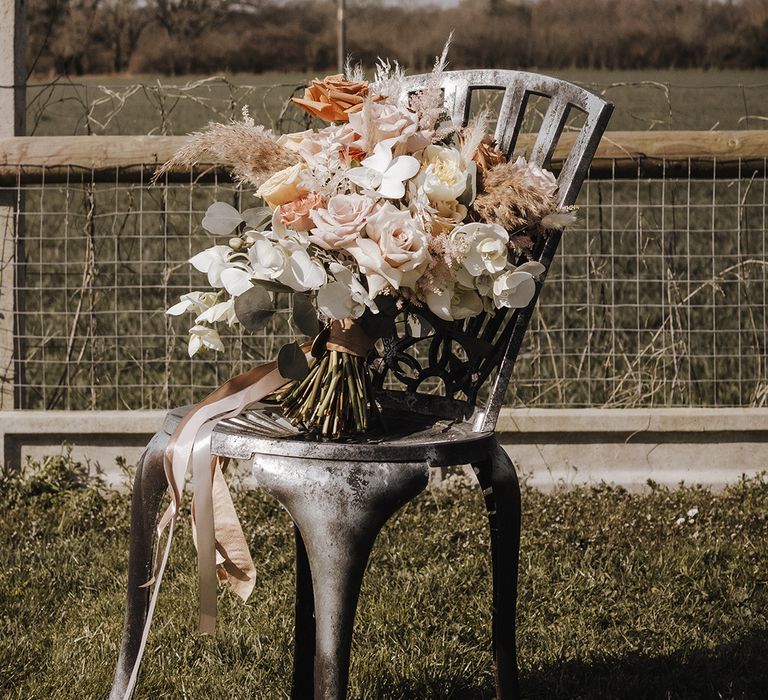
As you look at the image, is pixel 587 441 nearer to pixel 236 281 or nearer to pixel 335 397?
pixel 335 397

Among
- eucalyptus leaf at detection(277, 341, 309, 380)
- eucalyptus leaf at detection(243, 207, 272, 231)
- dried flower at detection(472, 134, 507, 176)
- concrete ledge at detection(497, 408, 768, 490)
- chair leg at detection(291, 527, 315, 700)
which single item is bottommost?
concrete ledge at detection(497, 408, 768, 490)

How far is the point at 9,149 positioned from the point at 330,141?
2441 mm

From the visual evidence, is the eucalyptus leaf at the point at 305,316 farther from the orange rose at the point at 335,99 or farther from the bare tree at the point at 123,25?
the bare tree at the point at 123,25

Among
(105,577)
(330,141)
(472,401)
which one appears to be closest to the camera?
(330,141)

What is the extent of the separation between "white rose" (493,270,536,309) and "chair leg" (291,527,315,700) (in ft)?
2.72

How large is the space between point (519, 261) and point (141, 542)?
1.02m

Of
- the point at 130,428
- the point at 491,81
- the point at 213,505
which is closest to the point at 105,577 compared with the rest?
the point at 130,428

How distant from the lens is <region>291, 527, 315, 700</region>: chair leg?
8.24ft

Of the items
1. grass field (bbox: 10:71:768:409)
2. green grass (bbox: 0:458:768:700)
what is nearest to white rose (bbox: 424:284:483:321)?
green grass (bbox: 0:458:768:700)

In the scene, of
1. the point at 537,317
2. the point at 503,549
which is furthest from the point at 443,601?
the point at 537,317

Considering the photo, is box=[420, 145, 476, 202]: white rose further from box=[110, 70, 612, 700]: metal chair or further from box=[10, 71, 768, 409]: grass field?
box=[10, 71, 768, 409]: grass field

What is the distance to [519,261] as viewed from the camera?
2369 mm

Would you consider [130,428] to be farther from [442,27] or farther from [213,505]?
[442,27]

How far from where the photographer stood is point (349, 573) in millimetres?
1906
